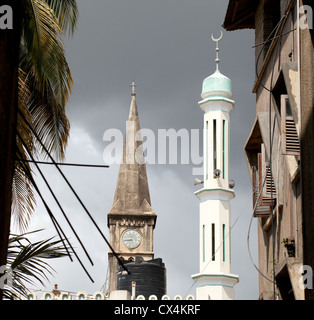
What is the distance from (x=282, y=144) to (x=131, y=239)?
107 m

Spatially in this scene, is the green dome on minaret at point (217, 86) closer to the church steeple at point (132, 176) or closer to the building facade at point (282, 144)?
the building facade at point (282, 144)

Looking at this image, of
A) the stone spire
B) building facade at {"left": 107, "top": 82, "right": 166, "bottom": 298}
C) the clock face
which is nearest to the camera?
building facade at {"left": 107, "top": 82, "right": 166, "bottom": 298}

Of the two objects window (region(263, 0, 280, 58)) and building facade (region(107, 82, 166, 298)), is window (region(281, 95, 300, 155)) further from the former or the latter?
building facade (region(107, 82, 166, 298))

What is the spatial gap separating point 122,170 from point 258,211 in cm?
11046

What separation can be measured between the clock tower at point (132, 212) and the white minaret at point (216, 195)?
2600 inches

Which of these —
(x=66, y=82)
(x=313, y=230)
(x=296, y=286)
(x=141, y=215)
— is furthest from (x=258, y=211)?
(x=141, y=215)

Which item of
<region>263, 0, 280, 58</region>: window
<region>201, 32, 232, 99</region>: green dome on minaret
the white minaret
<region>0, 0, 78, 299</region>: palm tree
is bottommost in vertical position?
<region>0, 0, 78, 299</region>: palm tree

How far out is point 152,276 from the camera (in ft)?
290

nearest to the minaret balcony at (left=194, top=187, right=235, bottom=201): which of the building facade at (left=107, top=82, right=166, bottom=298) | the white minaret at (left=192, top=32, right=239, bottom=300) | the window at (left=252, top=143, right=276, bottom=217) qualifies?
the white minaret at (left=192, top=32, right=239, bottom=300)

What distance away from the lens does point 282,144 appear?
19219mm

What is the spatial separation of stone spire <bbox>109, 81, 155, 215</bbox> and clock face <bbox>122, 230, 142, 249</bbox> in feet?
10.2

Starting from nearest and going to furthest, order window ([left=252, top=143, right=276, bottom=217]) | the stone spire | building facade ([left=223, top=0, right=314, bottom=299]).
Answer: building facade ([left=223, top=0, right=314, bottom=299]) < window ([left=252, top=143, right=276, bottom=217]) < the stone spire

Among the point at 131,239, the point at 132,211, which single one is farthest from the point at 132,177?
the point at 131,239

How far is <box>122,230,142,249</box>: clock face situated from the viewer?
409 feet
